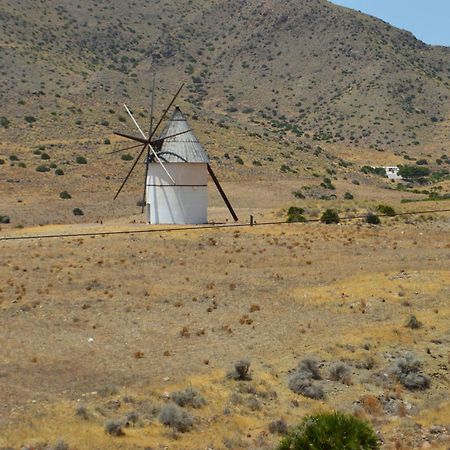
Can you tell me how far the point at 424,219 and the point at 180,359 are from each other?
32564 millimetres

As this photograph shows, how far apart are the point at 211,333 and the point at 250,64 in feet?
416

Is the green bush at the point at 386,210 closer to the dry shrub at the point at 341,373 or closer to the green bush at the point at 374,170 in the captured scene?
the dry shrub at the point at 341,373

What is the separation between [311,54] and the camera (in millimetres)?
148500

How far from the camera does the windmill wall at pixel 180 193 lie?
158ft

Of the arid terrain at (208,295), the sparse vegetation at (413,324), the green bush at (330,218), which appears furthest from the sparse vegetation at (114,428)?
the green bush at (330,218)

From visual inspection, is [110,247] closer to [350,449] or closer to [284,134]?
[350,449]

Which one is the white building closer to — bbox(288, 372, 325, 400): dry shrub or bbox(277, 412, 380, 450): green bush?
bbox(288, 372, 325, 400): dry shrub

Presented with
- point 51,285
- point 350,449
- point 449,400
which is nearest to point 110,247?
point 51,285

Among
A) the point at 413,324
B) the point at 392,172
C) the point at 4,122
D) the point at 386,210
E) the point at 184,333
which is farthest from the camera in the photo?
the point at 392,172

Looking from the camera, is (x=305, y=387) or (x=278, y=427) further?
(x=305, y=387)

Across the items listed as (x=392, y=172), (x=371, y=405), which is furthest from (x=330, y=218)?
(x=392, y=172)

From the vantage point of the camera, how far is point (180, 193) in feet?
159

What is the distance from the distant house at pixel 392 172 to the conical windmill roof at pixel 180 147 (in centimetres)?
5711

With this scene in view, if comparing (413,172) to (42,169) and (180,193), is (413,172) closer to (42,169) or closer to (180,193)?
(42,169)
